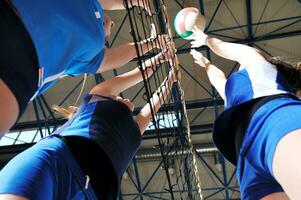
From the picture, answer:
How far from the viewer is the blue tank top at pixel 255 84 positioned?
6.14 feet

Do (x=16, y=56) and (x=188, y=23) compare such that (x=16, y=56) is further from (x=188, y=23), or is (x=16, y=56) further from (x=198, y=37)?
(x=188, y=23)

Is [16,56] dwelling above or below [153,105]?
above

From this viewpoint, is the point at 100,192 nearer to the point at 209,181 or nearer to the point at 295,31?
the point at 295,31

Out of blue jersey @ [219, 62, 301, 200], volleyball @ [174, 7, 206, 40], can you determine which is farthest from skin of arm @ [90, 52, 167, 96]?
volleyball @ [174, 7, 206, 40]

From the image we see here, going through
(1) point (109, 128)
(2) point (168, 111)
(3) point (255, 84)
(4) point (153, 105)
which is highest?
(3) point (255, 84)

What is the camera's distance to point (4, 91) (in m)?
1.08

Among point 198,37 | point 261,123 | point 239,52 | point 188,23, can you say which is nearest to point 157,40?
point 198,37

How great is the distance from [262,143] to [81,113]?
3.16 ft

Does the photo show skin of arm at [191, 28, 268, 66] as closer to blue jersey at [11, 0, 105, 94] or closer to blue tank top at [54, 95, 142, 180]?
blue tank top at [54, 95, 142, 180]

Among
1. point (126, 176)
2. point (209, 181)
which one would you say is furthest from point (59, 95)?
Answer: point (209, 181)

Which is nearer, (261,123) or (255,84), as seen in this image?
(261,123)

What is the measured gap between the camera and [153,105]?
111 inches

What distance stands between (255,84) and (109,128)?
28.7 inches

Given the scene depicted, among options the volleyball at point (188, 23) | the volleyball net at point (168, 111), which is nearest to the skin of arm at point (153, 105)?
the volleyball net at point (168, 111)
